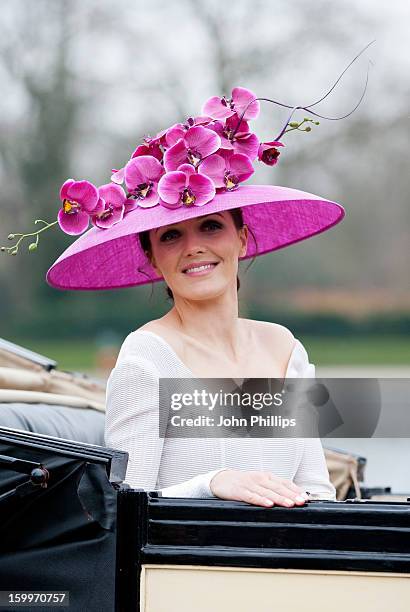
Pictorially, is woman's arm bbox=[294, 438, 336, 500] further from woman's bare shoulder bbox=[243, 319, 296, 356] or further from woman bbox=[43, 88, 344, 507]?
woman's bare shoulder bbox=[243, 319, 296, 356]

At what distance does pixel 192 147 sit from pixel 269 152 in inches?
8.9

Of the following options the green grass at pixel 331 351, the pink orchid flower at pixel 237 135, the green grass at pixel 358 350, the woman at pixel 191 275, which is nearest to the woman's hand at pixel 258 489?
the woman at pixel 191 275

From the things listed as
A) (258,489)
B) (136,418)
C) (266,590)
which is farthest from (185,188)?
(266,590)

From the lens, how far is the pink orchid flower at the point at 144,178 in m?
1.93

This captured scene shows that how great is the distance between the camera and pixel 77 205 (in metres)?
1.98

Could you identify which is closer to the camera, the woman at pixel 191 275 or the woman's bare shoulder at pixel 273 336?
the woman at pixel 191 275

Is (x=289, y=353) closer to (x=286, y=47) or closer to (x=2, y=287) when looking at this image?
(x=286, y=47)

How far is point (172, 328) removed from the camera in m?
1.96

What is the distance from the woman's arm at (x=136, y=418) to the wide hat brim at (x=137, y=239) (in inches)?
11.5

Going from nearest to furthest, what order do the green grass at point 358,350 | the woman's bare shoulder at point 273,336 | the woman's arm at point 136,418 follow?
the woman's arm at point 136,418 → the woman's bare shoulder at point 273,336 → the green grass at point 358,350

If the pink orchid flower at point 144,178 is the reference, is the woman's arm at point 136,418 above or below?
below

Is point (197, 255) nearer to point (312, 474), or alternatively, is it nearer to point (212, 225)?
point (212, 225)

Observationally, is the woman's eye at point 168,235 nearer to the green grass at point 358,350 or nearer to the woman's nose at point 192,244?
the woman's nose at point 192,244

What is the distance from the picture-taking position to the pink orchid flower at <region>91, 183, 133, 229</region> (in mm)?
1980
